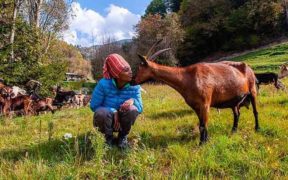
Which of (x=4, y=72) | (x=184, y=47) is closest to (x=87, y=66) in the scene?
(x=184, y=47)

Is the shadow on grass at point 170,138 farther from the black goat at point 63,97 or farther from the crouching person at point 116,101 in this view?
the black goat at point 63,97

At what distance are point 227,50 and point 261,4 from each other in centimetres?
819

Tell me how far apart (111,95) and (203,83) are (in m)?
1.36

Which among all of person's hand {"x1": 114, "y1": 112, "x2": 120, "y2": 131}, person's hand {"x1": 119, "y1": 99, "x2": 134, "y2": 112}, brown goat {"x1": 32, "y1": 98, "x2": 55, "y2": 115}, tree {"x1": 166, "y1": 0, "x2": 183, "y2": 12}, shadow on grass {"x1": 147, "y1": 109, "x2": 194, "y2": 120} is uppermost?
tree {"x1": 166, "y1": 0, "x2": 183, "y2": 12}

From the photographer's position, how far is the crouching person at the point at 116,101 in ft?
18.9

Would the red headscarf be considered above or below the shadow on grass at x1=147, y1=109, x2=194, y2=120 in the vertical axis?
above

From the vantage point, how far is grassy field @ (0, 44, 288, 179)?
4484 mm

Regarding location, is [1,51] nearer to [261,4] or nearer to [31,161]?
[31,161]

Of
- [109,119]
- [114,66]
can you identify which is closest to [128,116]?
[109,119]

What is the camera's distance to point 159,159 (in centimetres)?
519

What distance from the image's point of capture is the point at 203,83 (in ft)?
19.7

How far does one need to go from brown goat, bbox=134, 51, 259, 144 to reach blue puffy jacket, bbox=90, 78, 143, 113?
0.32 m

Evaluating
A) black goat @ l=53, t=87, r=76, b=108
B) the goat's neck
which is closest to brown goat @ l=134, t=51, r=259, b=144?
the goat's neck

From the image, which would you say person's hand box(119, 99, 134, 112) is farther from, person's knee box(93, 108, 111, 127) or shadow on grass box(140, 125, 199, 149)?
shadow on grass box(140, 125, 199, 149)
